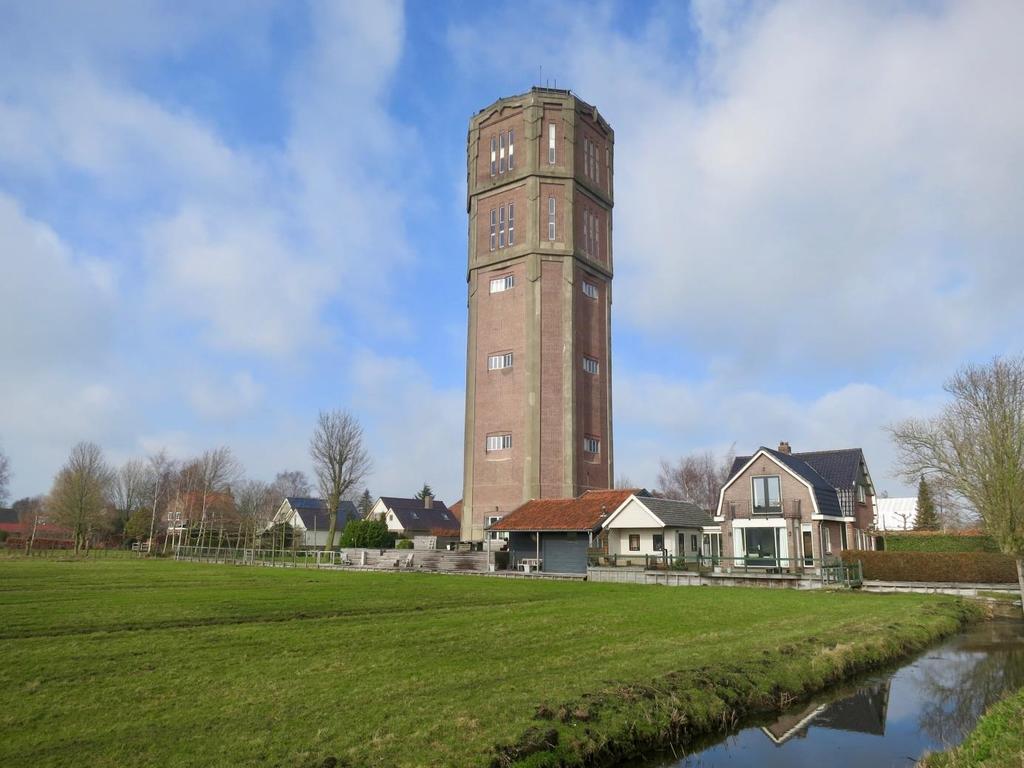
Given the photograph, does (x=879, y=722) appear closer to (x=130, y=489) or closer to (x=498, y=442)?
(x=498, y=442)

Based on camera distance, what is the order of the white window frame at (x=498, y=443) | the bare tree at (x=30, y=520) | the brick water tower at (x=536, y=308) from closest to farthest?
the brick water tower at (x=536, y=308) → the white window frame at (x=498, y=443) → the bare tree at (x=30, y=520)

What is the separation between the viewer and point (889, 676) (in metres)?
15.1

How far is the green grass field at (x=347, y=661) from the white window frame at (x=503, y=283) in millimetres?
36472

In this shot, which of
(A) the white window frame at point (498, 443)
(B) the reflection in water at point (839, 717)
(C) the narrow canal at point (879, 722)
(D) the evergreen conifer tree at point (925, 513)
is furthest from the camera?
(D) the evergreen conifer tree at point (925, 513)

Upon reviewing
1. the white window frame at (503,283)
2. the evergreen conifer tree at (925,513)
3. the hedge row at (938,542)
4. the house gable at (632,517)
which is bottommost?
the hedge row at (938,542)

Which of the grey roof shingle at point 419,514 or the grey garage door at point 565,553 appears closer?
the grey garage door at point 565,553

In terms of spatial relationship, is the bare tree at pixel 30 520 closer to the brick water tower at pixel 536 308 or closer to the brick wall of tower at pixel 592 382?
the brick water tower at pixel 536 308

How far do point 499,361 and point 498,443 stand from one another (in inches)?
257

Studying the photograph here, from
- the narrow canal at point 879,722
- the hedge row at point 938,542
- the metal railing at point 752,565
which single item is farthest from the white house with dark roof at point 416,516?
the narrow canal at point 879,722

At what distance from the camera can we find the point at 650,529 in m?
41.9

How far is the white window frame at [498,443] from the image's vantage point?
55.4 metres

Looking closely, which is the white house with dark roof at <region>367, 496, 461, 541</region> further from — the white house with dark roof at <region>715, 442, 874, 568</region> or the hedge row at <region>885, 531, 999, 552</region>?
the hedge row at <region>885, 531, 999, 552</region>

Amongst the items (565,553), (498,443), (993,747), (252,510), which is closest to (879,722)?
(993,747)

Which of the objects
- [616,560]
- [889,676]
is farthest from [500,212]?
[889,676]
